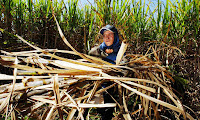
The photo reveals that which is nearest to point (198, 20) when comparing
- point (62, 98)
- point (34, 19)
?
point (62, 98)

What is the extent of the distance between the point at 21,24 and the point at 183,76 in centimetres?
139

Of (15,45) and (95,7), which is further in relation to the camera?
(95,7)

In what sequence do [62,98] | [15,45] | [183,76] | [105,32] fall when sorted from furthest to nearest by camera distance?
[15,45] < [105,32] < [183,76] < [62,98]

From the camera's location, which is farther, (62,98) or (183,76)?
(183,76)

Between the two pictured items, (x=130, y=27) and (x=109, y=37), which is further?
(x=130, y=27)

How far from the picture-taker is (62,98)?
31cm

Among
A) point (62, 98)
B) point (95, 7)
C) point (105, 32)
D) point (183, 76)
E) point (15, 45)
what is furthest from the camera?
point (95, 7)

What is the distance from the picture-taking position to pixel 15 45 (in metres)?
1.28

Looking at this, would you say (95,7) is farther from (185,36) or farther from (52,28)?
(185,36)

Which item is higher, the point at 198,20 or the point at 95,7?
the point at 95,7

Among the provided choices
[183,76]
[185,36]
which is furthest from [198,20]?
[183,76]

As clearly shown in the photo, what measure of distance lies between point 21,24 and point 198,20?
1.43 meters

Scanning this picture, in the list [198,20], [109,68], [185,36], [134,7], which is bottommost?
[109,68]

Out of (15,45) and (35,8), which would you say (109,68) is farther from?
(35,8)
